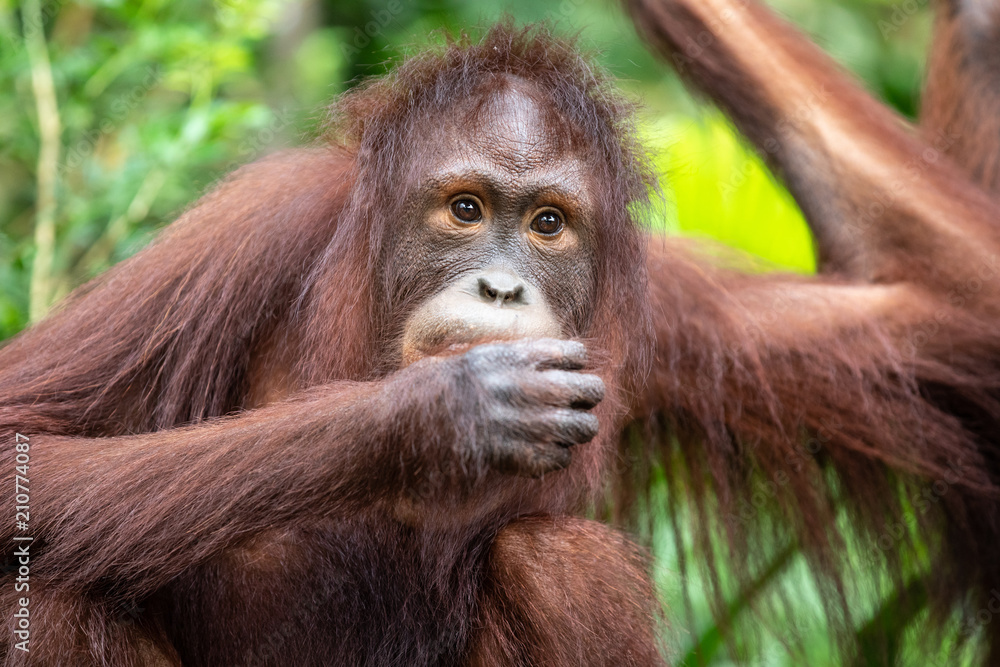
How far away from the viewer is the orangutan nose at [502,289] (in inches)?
72.6

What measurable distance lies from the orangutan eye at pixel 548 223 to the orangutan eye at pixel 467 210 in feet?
0.36

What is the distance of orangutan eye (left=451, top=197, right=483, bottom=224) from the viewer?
2.01 metres

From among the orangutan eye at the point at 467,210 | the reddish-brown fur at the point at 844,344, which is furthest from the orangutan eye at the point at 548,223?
the reddish-brown fur at the point at 844,344

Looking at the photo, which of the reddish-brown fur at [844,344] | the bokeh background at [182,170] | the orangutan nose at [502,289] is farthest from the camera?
the bokeh background at [182,170]

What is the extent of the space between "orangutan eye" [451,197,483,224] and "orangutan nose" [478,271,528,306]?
0.17 meters

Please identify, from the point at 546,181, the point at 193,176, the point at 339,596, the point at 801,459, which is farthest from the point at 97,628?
the point at 193,176

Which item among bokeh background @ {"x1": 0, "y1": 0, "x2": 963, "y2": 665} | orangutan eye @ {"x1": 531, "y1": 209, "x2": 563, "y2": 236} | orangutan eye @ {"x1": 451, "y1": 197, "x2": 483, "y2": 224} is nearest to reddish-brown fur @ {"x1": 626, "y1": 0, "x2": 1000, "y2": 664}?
bokeh background @ {"x1": 0, "y1": 0, "x2": 963, "y2": 665}

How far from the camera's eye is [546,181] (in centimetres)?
201

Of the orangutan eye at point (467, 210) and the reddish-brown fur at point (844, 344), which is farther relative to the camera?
the reddish-brown fur at point (844, 344)

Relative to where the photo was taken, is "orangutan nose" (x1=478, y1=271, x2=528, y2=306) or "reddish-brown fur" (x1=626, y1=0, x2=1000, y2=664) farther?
"reddish-brown fur" (x1=626, y1=0, x2=1000, y2=664)

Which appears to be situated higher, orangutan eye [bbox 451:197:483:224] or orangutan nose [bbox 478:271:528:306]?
orangutan eye [bbox 451:197:483:224]

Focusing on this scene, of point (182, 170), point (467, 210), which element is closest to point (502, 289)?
point (467, 210)

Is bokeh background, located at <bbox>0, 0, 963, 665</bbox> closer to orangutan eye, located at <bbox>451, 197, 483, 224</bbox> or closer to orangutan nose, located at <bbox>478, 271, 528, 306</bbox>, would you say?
orangutan eye, located at <bbox>451, 197, 483, 224</bbox>

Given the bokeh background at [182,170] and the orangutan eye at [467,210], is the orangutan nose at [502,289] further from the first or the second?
the bokeh background at [182,170]
